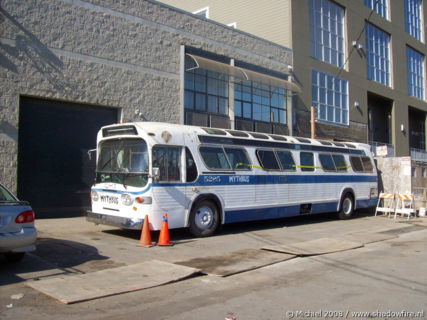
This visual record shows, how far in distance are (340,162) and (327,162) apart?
92 cm

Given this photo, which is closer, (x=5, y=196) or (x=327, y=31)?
(x=5, y=196)

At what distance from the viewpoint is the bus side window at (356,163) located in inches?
657

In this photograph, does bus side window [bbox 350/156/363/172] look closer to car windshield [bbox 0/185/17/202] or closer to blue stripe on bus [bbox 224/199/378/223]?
blue stripe on bus [bbox 224/199/378/223]

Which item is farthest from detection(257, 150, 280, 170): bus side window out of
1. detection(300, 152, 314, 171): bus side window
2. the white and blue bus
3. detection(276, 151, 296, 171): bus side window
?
detection(300, 152, 314, 171): bus side window

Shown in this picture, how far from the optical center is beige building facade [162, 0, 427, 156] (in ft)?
80.0

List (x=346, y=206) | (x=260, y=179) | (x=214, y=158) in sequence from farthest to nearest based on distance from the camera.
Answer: (x=346, y=206)
(x=260, y=179)
(x=214, y=158)

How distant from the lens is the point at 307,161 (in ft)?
47.6

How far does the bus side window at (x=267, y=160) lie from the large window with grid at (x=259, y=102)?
7.46 metres

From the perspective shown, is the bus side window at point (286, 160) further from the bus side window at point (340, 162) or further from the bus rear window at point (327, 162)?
the bus side window at point (340, 162)

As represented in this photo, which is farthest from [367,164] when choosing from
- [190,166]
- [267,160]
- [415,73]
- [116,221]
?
[415,73]

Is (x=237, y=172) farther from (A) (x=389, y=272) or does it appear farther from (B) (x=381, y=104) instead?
(B) (x=381, y=104)

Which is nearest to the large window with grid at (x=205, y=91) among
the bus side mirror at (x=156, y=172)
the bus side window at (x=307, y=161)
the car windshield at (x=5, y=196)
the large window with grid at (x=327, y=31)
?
the bus side window at (x=307, y=161)

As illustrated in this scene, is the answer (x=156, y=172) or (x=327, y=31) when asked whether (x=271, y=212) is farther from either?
(x=327, y=31)

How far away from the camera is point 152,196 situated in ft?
32.1
